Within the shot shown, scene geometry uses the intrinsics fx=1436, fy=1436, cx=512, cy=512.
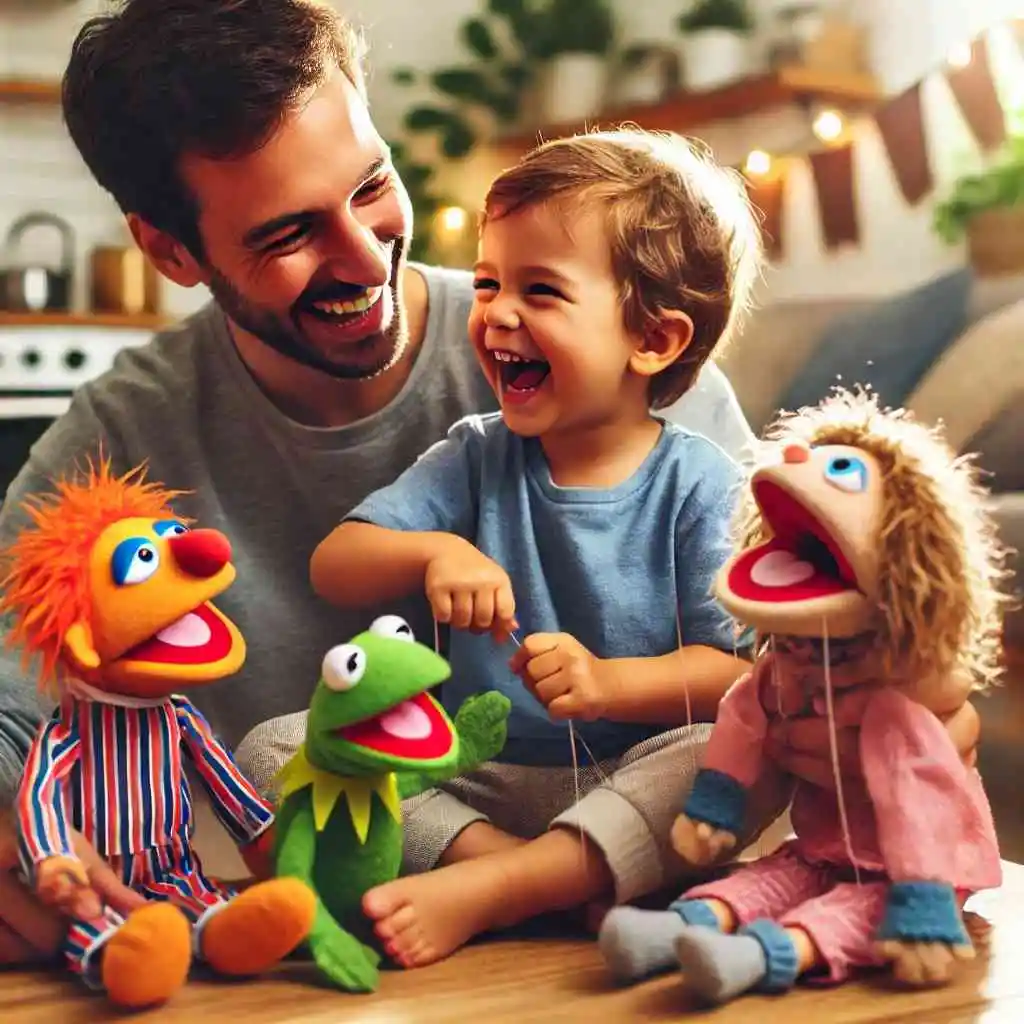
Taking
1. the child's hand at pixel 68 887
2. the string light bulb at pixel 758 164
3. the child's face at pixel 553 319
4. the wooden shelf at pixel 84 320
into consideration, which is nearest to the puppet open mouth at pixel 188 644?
the child's hand at pixel 68 887

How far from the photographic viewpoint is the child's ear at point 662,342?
992 millimetres

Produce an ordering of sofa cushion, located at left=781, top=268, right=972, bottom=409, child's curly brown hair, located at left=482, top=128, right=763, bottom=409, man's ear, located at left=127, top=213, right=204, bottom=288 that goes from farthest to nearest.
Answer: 1. sofa cushion, located at left=781, top=268, right=972, bottom=409
2. man's ear, located at left=127, top=213, right=204, bottom=288
3. child's curly brown hair, located at left=482, top=128, right=763, bottom=409

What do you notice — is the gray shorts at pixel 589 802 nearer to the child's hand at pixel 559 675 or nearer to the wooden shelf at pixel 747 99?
the child's hand at pixel 559 675

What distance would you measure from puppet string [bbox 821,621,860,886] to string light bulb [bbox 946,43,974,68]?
6.05 ft

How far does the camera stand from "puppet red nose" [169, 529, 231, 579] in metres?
0.83

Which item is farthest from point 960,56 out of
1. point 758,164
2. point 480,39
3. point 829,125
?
point 480,39

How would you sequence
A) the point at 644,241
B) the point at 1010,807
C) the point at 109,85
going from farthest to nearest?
1. the point at 1010,807
2. the point at 109,85
3. the point at 644,241

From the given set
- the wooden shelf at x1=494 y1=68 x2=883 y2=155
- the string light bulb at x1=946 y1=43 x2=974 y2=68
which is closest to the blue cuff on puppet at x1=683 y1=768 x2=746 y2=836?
the wooden shelf at x1=494 y1=68 x2=883 y2=155

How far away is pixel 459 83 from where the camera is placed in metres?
3.18

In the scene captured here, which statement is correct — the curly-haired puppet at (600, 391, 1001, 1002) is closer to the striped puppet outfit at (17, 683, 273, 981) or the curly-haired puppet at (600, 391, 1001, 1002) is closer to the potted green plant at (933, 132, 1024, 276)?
the striped puppet outfit at (17, 683, 273, 981)

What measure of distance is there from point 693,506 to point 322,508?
15.5 inches

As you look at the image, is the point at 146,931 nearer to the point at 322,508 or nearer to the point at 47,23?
the point at 322,508

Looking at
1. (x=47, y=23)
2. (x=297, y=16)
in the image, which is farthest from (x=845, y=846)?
(x=47, y=23)

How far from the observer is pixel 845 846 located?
2.81 ft
